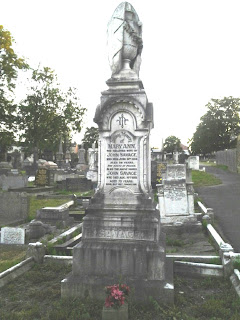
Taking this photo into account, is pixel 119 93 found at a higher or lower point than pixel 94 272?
higher

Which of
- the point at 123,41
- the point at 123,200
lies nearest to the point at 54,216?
the point at 123,200

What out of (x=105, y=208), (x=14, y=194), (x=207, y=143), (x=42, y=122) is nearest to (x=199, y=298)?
(x=105, y=208)

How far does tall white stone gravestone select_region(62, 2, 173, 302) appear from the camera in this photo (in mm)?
4098

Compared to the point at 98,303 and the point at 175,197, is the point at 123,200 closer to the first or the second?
the point at 98,303

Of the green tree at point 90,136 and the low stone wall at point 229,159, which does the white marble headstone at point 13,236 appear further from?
the green tree at point 90,136

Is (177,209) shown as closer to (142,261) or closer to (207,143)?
(142,261)

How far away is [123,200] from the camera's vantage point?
4.61 meters

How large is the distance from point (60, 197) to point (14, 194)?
458 cm

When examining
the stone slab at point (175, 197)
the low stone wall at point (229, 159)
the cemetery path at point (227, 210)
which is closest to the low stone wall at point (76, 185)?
the cemetery path at point (227, 210)

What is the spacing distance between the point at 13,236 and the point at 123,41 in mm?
5285

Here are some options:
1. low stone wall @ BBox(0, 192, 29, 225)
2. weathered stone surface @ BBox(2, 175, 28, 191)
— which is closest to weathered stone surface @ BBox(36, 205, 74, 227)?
low stone wall @ BBox(0, 192, 29, 225)

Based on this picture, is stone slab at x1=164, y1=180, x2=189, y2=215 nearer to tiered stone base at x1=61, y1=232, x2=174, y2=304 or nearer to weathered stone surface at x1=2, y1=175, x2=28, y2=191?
tiered stone base at x1=61, y1=232, x2=174, y2=304

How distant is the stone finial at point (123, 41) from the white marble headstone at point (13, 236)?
180 inches

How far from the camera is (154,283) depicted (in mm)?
3980
